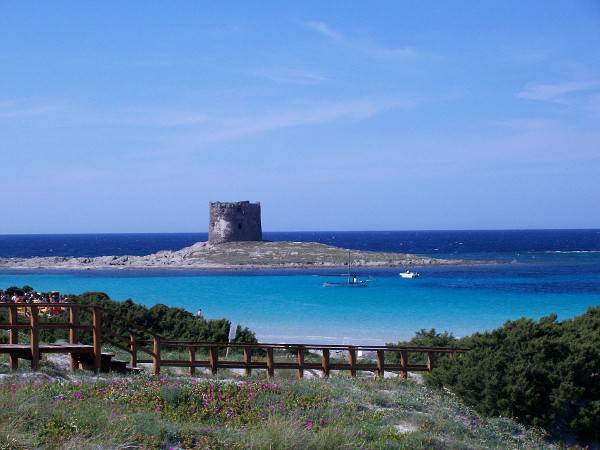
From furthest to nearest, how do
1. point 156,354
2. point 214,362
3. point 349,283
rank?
point 349,283, point 214,362, point 156,354

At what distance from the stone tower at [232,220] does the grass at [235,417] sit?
258 feet

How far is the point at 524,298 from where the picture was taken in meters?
52.2

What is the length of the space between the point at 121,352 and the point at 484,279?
173 ft

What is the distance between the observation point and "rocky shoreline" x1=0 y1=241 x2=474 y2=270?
85.7 metres

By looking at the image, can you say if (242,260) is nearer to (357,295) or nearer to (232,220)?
(232,220)

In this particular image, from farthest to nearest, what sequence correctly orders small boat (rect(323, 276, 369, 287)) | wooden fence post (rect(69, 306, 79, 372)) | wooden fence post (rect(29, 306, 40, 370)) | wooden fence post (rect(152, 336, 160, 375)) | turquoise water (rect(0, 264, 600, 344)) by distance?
small boat (rect(323, 276, 369, 287)), turquoise water (rect(0, 264, 600, 344)), wooden fence post (rect(152, 336, 160, 375)), wooden fence post (rect(69, 306, 79, 372)), wooden fence post (rect(29, 306, 40, 370))

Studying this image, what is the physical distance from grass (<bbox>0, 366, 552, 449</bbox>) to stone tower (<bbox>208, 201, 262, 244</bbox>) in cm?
7878

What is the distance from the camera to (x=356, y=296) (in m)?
55.2

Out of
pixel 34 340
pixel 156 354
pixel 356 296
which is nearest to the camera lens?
pixel 34 340

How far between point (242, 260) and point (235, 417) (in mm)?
75368

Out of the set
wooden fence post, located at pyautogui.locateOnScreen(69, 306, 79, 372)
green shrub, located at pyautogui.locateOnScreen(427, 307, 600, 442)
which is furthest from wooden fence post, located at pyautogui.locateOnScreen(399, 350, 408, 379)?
wooden fence post, located at pyautogui.locateOnScreen(69, 306, 79, 372)

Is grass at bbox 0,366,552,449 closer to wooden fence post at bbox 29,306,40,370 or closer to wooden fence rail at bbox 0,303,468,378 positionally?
wooden fence post at bbox 29,306,40,370

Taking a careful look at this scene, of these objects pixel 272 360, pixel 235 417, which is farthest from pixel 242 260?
pixel 235 417

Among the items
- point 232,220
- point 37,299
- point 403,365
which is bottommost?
point 403,365
